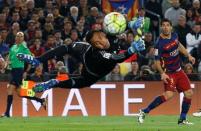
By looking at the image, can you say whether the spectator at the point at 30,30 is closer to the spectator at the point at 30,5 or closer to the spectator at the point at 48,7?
the spectator at the point at 30,5

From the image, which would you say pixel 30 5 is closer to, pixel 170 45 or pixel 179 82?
pixel 170 45

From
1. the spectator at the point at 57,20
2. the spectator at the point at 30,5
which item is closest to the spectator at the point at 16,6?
the spectator at the point at 30,5

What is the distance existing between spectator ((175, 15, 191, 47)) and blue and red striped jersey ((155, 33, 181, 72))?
6.14m

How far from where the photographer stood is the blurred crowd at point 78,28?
79.1 feet

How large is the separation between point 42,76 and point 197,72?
449 cm

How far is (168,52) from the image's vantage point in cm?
1884

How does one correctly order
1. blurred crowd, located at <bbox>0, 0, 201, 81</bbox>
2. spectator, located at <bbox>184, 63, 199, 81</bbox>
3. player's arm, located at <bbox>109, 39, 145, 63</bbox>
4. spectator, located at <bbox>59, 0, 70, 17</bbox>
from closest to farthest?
player's arm, located at <bbox>109, 39, 145, 63</bbox> → spectator, located at <bbox>184, 63, 199, 81</bbox> → blurred crowd, located at <bbox>0, 0, 201, 81</bbox> → spectator, located at <bbox>59, 0, 70, 17</bbox>

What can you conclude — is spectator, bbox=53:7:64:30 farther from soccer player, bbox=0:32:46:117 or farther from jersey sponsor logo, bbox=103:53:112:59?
jersey sponsor logo, bbox=103:53:112:59

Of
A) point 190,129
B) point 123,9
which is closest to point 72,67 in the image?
point 123,9

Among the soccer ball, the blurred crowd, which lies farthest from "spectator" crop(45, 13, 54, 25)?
the soccer ball

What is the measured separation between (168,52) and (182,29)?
6.51m

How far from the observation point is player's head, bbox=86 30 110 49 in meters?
18.0

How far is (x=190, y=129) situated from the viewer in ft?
56.2

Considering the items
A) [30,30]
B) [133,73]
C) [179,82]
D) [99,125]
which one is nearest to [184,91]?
[179,82]
